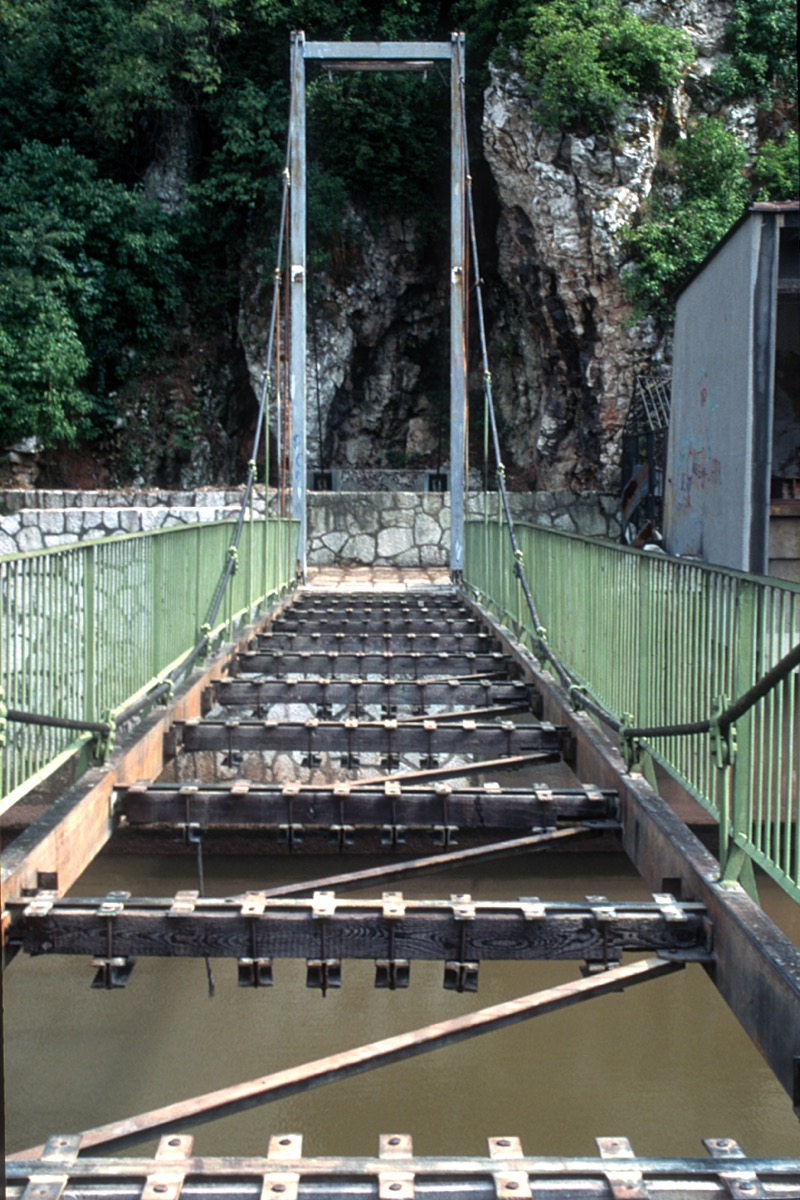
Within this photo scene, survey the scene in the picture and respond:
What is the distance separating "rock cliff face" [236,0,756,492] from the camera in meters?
16.9

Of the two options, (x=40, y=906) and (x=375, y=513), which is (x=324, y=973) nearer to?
(x=40, y=906)

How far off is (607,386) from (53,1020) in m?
12.7

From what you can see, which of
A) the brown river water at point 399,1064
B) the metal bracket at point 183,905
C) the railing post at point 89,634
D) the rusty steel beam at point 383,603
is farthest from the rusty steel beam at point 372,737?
the rusty steel beam at point 383,603

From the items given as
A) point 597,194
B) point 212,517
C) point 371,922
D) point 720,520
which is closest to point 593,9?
point 597,194

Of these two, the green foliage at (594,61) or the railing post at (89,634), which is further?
the green foliage at (594,61)

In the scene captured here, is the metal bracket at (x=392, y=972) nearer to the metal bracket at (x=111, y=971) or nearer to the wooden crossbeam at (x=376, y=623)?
the metal bracket at (x=111, y=971)

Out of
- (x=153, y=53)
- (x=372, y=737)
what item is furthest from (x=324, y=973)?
(x=153, y=53)

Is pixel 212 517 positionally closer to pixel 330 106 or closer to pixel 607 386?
pixel 607 386

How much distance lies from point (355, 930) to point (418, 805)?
1.25 metres

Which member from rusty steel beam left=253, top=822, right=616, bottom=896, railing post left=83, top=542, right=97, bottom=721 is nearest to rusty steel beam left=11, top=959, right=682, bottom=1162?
rusty steel beam left=253, top=822, right=616, bottom=896

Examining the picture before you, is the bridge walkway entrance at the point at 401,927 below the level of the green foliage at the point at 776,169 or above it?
below

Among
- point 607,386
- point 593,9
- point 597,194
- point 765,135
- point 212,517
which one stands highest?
point 593,9

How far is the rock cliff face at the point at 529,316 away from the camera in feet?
55.5

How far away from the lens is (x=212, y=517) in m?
13.8
